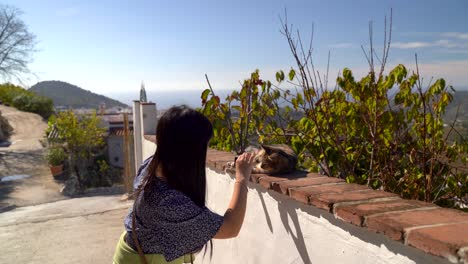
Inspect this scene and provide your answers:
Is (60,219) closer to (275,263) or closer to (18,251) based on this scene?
(18,251)

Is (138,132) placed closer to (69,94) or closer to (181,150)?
(181,150)

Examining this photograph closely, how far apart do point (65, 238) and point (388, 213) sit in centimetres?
524

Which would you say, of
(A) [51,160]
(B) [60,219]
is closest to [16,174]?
(A) [51,160]

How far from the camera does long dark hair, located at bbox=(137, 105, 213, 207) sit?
4.80 ft

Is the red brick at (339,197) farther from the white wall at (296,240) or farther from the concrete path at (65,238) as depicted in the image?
the concrete path at (65,238)

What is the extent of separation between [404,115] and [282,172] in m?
1.35

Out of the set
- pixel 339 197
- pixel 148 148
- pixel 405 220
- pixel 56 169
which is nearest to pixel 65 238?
pixel 148 148

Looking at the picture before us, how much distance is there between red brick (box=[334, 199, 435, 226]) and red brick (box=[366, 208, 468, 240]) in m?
0.05

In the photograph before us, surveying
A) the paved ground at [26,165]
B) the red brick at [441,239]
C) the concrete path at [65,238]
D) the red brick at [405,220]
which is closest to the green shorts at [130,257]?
→ the red brick at [405,220]

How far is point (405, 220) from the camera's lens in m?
1.21

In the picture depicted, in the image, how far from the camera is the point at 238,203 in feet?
5.18

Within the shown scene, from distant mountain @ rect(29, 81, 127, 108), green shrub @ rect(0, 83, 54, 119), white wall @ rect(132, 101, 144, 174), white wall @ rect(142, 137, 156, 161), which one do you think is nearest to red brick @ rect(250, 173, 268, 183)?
white wall @ rect(142, 137, 156, 161)

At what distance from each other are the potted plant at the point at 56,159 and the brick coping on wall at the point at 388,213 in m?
13.8

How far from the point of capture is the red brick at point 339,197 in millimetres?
1492
